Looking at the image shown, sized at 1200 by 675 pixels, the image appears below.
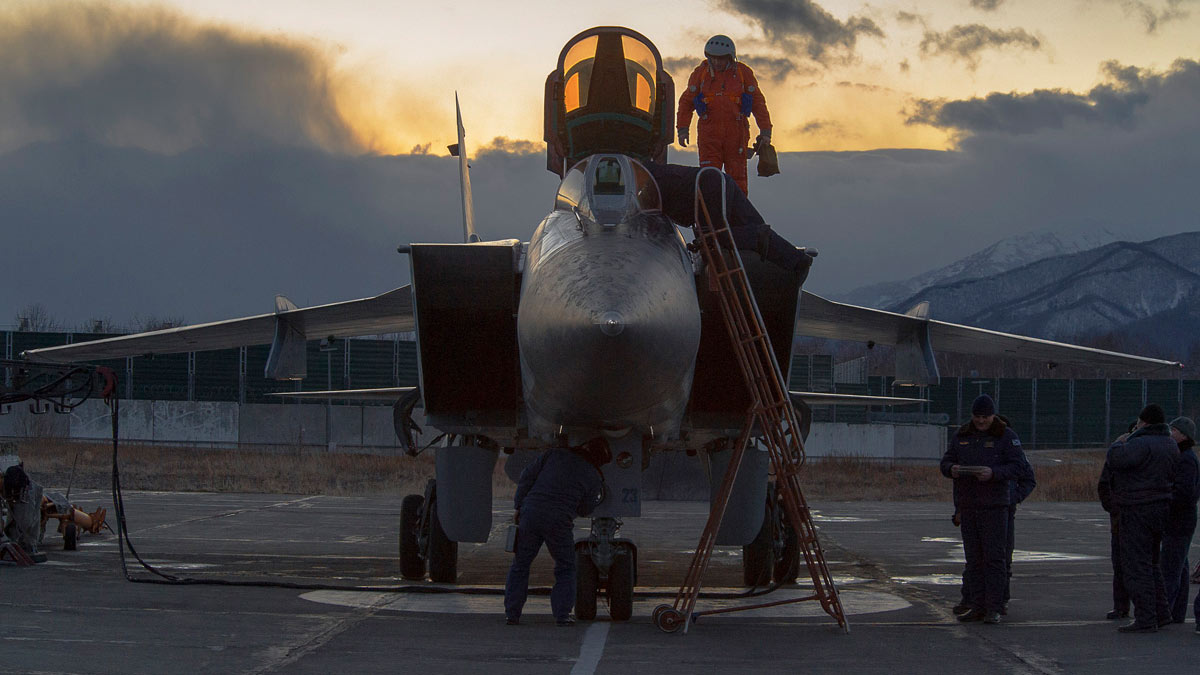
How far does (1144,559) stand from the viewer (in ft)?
24.3

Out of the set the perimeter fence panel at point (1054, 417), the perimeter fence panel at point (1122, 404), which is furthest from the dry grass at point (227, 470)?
the perimeter fence panel at point (1122, 404)

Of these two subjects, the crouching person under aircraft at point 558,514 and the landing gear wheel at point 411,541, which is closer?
the crouching person under aircraft at point 558,514

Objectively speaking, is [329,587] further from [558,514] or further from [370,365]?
[370,365]

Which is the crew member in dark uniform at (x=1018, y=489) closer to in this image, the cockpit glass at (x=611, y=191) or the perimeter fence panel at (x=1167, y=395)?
the cockpit glass at (x=611, y=191)

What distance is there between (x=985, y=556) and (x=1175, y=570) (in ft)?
4.26

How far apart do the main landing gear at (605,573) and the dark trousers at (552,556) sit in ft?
0.62

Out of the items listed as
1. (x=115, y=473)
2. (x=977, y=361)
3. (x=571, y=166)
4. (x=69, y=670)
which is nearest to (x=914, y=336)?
(x=571, y=166)

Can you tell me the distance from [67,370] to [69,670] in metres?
5.82

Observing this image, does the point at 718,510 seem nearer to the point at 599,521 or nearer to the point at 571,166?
the point at 599,521

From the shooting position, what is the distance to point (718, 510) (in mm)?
7656

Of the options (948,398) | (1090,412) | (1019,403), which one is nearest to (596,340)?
(948,398)

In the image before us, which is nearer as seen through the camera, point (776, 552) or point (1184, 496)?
point (1184, 496)

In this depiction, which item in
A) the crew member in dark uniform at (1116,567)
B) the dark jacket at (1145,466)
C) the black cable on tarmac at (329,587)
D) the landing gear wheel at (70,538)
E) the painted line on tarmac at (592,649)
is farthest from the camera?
the landing gear wheel at (70,538)

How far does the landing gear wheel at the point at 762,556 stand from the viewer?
998 cm
